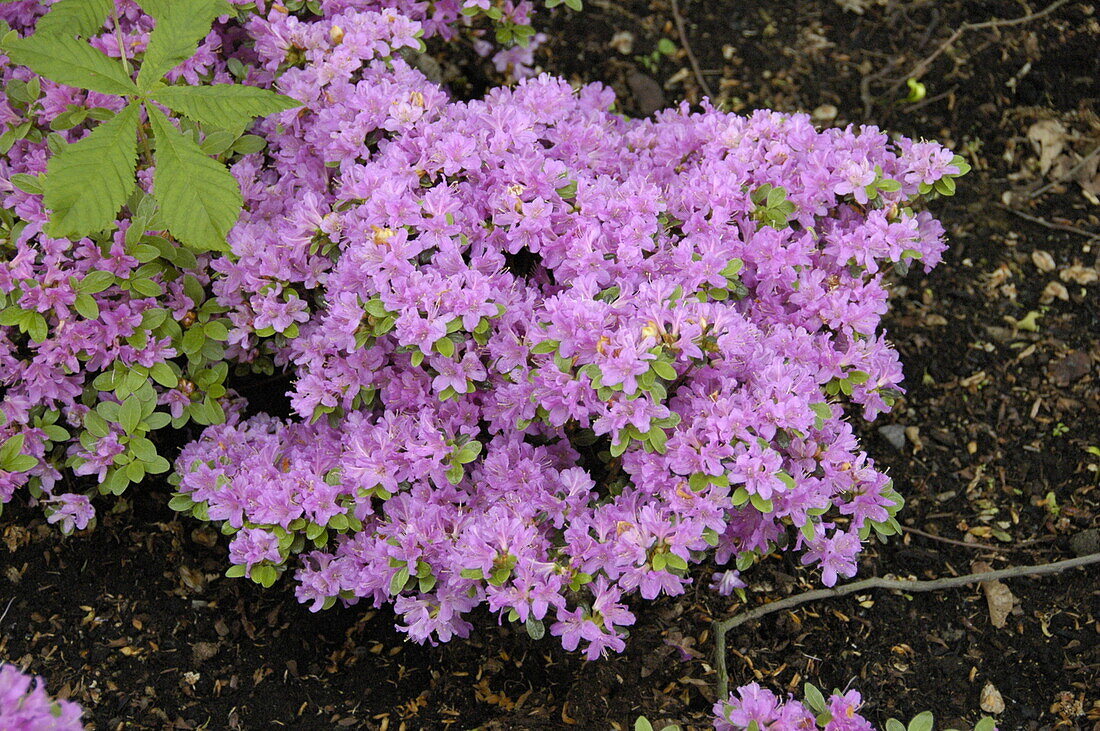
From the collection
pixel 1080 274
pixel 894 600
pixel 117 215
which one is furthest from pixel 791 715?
pixel 1080 274

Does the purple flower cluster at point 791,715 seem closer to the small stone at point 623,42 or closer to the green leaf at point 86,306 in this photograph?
the green leaf at point 86,306

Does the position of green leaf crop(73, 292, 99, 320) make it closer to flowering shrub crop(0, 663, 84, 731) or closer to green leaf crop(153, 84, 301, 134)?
green leaf crop(153, 84, 301, 134)

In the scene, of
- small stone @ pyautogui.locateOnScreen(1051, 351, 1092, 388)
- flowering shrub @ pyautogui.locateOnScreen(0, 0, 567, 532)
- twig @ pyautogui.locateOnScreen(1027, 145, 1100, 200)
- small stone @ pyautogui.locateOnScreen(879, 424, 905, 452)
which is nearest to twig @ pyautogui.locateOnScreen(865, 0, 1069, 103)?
twig @ pyautogui.locateOnScreen(1027, 145, 1100, 200)

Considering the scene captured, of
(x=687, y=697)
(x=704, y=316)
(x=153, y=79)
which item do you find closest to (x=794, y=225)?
(x=704, y=316)

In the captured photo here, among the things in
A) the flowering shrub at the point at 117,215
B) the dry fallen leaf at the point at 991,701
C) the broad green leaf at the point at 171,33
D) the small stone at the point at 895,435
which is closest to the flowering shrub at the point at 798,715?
the dry fallen leaf at the point at 991,701

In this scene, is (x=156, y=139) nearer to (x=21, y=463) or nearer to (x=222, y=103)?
(x=222, y=103)
